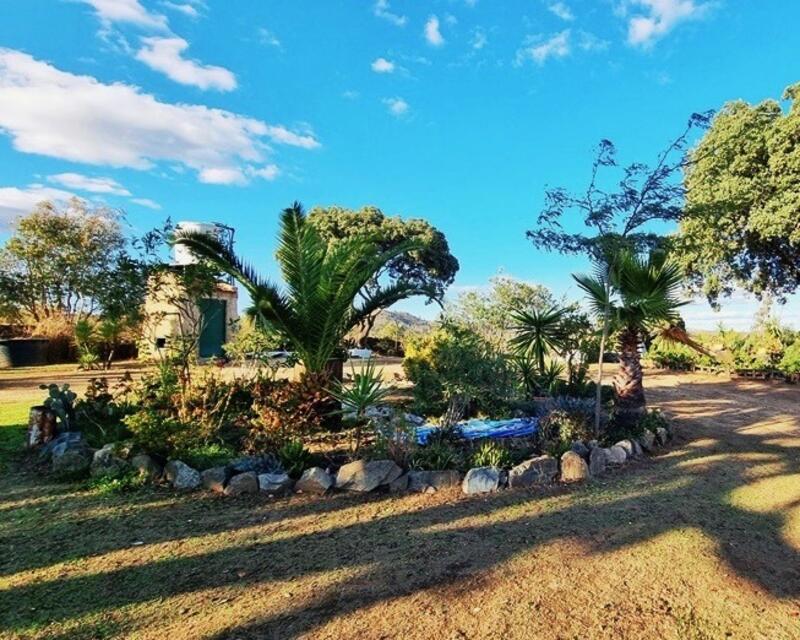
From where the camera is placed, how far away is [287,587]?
9.33 feet

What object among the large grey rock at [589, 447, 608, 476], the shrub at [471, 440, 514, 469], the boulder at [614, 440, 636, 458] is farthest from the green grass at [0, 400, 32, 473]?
the boulder at [614, 440, 636, 458]

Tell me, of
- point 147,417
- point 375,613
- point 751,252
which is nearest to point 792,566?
point 375,613

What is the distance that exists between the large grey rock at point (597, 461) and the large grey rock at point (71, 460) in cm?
523

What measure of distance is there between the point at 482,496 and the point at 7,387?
458 inches

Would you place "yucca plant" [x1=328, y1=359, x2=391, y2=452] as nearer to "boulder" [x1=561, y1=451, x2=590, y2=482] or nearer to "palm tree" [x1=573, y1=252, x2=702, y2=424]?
"boulder" [x1=561, y1=451, x2=590, y2=482]

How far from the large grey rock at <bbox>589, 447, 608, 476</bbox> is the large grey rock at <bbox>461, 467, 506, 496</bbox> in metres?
1.16

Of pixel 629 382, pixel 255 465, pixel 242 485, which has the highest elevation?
pixel 629 382

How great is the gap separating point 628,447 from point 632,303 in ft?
6.54

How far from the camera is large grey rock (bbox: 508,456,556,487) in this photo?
4738 mm

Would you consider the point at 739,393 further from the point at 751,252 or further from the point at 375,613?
the point at 375,613

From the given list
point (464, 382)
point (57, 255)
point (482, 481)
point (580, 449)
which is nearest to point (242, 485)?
point (482, 481)

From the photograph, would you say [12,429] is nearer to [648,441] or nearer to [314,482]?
[314,482]

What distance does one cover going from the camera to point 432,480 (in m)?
4.62

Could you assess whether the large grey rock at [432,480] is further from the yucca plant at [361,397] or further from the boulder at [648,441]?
the boulder at [648,441]
